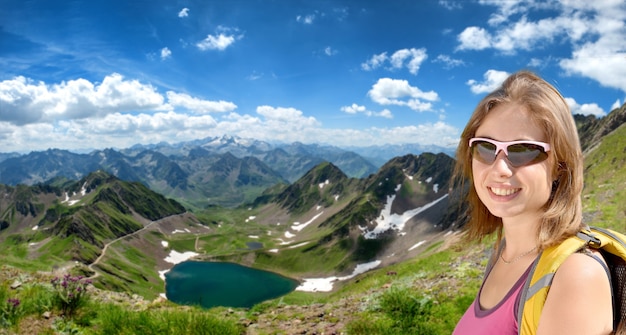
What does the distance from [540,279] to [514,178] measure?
1.07 m

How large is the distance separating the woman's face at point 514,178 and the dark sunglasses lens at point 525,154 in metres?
0.06

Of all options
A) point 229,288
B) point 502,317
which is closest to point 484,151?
point 502,317

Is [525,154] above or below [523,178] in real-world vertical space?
above

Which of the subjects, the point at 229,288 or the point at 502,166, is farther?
the point at 229,288

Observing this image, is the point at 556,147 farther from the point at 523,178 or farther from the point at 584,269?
the point at 584,269

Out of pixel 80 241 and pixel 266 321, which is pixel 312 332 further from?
pixel 80 241

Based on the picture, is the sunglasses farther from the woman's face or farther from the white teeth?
the white teeth

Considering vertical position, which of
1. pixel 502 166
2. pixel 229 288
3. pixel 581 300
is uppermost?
pixel 502 166

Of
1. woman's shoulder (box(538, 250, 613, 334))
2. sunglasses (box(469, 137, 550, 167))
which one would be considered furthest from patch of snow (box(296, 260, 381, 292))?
woman's shoulder (box(538, 250, 613, 334))

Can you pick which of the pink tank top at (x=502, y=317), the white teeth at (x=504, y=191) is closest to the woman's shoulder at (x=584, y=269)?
the pink tank top at (x=502, y=317)

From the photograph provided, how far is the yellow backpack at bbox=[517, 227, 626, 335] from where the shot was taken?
2.37 meters

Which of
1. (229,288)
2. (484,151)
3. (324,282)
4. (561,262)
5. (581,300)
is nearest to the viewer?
(581,300)

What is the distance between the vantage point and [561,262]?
250 centimetres

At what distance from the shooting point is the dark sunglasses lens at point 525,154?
130 inches
